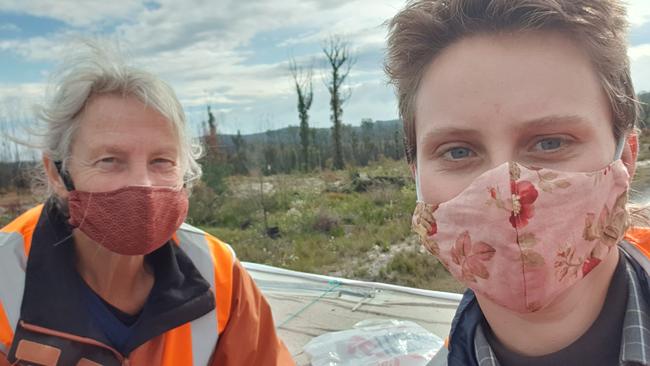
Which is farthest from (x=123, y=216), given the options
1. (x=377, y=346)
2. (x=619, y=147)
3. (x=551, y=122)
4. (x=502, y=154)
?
(x=377, y=346)

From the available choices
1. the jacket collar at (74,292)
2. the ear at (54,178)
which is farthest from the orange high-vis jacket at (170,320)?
the ear at (54,178)

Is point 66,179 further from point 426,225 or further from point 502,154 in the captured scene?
point 502,154

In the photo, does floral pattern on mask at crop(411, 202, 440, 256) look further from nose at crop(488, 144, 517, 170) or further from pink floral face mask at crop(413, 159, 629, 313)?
nose at crop(488, 144, 517, 170)

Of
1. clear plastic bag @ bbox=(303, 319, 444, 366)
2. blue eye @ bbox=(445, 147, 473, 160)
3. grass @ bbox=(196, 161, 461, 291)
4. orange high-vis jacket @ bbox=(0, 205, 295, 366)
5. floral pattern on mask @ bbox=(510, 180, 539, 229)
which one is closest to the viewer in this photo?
floral pattern on mask @ bbox=(510, 180, 539, 229)

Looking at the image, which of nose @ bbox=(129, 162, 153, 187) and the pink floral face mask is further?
nose @ bbox=(129, 162, 153, 187)

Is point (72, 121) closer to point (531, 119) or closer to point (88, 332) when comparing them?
point (88, 332)

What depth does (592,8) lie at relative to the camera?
4.04 ft

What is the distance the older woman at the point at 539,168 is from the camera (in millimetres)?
1170

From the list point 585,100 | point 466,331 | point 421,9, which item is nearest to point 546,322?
point 466,331

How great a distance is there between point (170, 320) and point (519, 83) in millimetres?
1553

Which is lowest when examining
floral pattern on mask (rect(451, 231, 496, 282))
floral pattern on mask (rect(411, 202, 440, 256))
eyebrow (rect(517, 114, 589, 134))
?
floral pattern on mask (rect(451, 231, 496, 282))

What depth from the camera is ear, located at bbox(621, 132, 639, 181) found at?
131cm

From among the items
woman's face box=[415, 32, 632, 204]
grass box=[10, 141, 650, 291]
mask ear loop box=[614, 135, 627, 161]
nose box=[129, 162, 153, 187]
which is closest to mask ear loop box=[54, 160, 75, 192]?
nose box=[129, 162, 153, 187]

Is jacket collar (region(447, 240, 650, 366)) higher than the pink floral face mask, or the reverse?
the pink floral face mask
